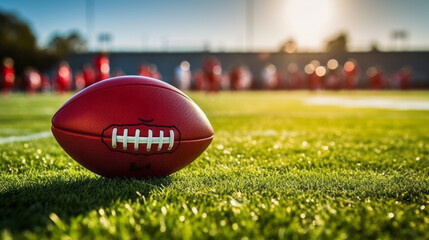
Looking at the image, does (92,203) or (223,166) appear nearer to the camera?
(92,203)

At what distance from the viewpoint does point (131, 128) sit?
1759 mm

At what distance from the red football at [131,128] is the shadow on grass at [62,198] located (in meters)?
0.09

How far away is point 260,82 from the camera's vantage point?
40906 mm

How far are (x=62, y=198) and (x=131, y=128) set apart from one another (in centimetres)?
39

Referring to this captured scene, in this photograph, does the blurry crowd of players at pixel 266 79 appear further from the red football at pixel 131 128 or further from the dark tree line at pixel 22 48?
the red football at pixel 131 128

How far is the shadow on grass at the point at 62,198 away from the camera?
4.32 feet

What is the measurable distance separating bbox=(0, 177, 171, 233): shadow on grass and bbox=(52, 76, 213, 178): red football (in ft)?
0.29

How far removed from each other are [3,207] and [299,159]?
166 cm

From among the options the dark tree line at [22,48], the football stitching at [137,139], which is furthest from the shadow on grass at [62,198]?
the dark tree line at [22,48]

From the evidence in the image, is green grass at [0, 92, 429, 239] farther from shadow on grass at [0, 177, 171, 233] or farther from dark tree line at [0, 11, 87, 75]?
dark tree line at [0, 11, 87, 75]

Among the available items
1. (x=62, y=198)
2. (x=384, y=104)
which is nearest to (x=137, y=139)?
(x=62, y=198)

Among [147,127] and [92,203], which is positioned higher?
[147,127]

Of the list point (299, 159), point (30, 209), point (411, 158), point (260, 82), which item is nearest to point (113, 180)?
point (30, 209)

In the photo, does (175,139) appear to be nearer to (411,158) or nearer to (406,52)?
(411,158)
